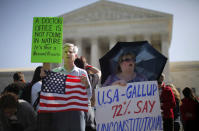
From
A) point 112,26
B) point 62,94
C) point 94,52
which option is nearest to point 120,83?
point 62,94

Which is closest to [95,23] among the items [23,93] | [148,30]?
[148,30]

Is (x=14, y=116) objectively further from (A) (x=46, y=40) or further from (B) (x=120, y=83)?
(B) (x=120, y=83)

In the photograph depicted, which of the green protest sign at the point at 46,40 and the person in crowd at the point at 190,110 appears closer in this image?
the green protest sign at the point at 46,40

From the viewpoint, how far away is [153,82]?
4598 millimetres

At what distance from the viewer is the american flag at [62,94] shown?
4.37 m

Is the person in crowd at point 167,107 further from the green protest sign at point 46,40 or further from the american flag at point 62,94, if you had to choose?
the green protest sign at point 46,40

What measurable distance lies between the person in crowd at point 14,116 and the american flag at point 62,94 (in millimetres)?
423

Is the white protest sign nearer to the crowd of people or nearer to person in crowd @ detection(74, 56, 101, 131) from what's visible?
the crowd of people

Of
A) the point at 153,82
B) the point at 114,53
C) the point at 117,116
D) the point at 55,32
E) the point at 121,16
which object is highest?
the point at 121,16

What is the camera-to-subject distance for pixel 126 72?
15.8 feet

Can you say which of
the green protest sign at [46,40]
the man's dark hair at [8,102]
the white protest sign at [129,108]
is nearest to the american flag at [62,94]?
the white protest sign at [129,108]

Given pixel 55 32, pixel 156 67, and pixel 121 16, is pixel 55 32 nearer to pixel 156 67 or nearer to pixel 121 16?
pixel 156 67

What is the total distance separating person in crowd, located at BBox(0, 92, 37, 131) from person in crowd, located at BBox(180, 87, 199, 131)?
235 inches

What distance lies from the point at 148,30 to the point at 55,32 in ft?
127
